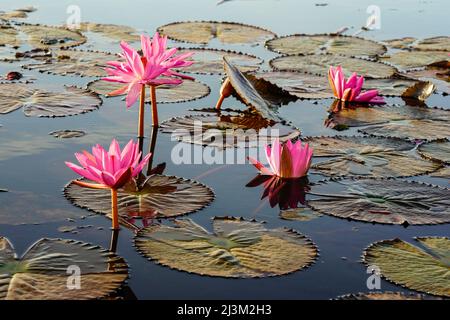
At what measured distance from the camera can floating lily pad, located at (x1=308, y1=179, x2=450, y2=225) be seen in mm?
3033

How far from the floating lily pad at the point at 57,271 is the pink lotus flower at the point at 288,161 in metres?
1.04

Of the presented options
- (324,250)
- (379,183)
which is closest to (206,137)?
(379,183)

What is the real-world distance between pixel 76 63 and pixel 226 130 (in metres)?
1.82

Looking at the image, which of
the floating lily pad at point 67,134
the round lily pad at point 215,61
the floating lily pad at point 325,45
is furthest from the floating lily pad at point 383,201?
the floating lily pad at point 325,45

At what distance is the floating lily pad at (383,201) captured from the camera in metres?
3.03

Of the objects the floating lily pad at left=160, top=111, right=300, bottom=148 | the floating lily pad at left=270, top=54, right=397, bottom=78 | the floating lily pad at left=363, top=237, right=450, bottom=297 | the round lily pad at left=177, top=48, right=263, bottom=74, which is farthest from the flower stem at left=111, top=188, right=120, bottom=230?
the floating lily pad at left=270, top=54, right=397, bottom=78

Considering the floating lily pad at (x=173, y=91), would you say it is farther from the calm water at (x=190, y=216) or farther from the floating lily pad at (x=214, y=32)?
the floating lily pad at (x=214, y=32)

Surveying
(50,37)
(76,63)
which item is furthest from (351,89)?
(50,37)

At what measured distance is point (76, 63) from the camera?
5.42 meters

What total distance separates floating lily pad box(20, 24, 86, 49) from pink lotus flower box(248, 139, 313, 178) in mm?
3132

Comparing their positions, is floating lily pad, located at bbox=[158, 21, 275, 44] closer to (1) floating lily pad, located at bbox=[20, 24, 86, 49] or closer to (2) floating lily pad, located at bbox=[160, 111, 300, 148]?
(1) floating lily pad, located at bbox=[20, 24, 86, 49]

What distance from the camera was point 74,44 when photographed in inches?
241

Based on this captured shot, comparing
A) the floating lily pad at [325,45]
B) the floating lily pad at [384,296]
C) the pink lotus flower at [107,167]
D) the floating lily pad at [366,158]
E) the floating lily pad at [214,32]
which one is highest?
the floating lily pad at [214,32]

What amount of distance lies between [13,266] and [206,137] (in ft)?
5.40
